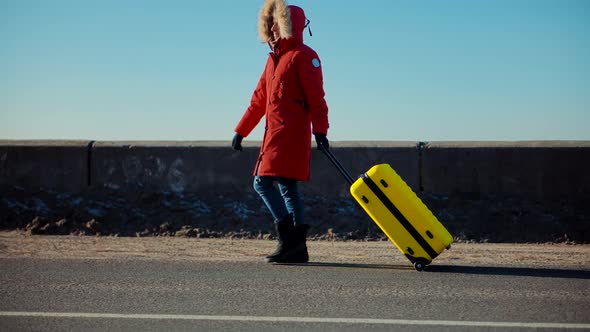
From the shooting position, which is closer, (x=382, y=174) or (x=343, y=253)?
(x=382, y=174)

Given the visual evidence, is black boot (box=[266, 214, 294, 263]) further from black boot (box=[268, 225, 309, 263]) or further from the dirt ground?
the dirt ground

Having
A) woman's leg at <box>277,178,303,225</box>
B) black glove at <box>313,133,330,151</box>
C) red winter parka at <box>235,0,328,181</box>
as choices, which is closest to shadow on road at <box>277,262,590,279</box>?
woman's leg at <box>277,178,303,225</box>

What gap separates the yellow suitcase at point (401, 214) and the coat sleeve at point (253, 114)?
1168 millimetres

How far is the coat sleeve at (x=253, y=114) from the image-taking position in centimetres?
710

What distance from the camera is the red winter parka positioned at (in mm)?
6629

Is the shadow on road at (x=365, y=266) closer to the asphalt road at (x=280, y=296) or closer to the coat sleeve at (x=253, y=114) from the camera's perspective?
the asphalt road at (x=280, y=296)

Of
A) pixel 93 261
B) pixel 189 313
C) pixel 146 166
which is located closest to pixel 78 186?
pixel 146 166

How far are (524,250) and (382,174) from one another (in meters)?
2.59

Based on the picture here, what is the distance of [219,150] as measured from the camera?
34.6 feet

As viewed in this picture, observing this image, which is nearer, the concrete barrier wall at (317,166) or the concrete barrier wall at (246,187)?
the concrete barrier wall at (246,187)

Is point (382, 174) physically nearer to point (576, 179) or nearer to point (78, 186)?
point (576, 179)

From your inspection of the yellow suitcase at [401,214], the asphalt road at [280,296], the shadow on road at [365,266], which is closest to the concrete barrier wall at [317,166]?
the shadow on road at [365,266]

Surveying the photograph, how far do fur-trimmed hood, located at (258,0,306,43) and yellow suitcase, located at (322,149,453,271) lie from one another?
1.28m

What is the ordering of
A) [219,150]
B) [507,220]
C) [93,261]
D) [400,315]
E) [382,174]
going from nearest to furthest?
[400,315]
[382,174]
[93,261]
[507,220]
[219,150]
